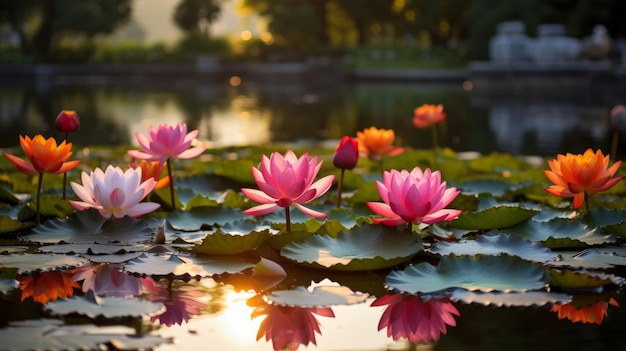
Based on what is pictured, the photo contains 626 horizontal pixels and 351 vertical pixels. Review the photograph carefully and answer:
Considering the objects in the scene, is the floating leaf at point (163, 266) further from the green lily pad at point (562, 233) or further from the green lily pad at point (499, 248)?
the green lily pad at point (562, 233)

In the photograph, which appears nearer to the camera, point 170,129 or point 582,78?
point 170,129

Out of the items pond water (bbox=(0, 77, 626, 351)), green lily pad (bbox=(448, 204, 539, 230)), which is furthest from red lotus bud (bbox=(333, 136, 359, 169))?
pond water (bbox=(0, 77, 626, 351))

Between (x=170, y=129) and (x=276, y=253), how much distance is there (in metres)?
0.63

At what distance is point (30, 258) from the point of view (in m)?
2.44

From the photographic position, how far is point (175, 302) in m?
2.12

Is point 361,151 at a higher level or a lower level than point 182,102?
higher

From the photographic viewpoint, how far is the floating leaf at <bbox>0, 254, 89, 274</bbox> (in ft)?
7.68

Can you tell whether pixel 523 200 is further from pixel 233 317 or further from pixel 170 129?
pixel 233 317

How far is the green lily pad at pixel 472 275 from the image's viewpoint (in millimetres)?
2168

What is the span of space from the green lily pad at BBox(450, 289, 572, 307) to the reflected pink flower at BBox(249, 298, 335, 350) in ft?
1.07

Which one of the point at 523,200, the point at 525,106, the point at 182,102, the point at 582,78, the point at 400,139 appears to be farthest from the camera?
the point at 582,78

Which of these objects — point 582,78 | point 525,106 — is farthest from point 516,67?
point 525,106

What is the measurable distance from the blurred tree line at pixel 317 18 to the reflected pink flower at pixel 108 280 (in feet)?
88.3

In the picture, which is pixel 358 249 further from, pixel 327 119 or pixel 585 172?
pixel 327 119
